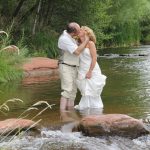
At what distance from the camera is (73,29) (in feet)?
34.3

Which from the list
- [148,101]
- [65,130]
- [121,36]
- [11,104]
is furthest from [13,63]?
[121,36]

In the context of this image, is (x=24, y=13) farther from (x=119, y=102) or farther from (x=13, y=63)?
(x=119, y=102)

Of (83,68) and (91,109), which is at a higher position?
(83,68)

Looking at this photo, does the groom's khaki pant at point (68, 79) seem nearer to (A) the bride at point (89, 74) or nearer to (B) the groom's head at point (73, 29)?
(A) the bride at point (89, 74)

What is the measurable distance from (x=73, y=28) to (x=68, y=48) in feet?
1.35

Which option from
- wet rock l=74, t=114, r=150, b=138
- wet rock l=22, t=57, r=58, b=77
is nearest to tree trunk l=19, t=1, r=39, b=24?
wet rock l=22, t=57, r=58, b=77

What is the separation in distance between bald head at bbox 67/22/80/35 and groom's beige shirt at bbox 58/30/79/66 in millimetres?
99

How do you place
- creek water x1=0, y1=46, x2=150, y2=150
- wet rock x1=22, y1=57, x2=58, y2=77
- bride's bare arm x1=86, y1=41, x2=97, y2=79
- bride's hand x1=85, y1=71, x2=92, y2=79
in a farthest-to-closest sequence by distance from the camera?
wet rock x1=22, y1=57, x2=58, y2=77 < bride's hand x1=85, y1=71, x2=92, y2=79 < bride's bare arm x1=86, y1=41, x2=97, y2=79 < creek water x1=0, y1=46, x2=150, y2=150

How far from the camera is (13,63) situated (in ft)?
59.8

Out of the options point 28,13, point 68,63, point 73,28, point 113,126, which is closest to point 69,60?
point 68,63

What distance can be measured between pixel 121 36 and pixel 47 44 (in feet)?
60.4

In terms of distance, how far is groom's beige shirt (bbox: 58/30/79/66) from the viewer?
10344 mm

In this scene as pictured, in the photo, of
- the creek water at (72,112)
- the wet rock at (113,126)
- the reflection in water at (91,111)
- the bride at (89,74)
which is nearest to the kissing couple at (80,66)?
the bride at (89,74)

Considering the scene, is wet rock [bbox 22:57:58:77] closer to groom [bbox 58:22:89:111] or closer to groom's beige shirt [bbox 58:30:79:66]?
groom [bbox 58:22:89:111]
